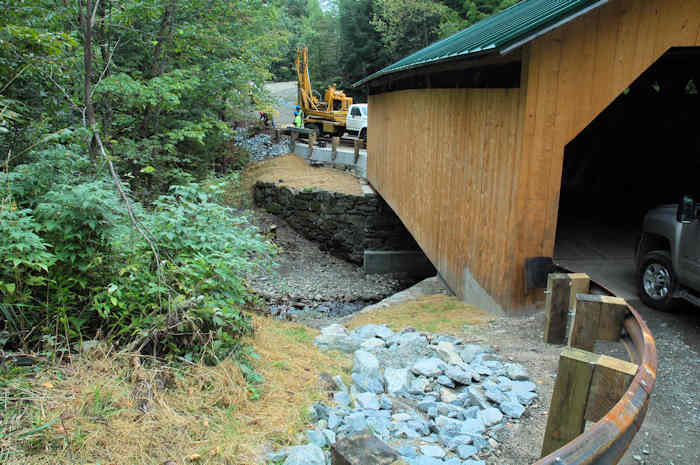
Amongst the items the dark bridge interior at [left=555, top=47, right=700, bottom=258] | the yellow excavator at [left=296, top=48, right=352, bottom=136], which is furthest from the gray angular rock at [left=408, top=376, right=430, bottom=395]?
the yellow excavator at [left=296, top=48, right=352, bottom=136]

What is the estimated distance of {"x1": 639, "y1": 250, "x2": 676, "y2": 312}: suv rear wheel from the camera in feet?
17.3

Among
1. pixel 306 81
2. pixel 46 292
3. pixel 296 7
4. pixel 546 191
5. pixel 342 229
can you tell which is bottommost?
pixel 342 229

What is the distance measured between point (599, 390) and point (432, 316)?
4.68 metres

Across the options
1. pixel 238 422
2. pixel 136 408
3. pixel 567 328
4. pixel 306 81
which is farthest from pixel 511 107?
pixel 306 81

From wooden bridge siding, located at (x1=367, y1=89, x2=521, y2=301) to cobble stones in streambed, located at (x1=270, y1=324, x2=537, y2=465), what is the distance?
5.62ft

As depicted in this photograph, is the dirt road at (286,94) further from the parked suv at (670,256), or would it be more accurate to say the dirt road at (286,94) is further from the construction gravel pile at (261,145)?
the parked suv at (670,256)

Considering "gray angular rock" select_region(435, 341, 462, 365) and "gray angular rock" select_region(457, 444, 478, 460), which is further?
"gray angular rock" select_region(435, 341, 462, 365)

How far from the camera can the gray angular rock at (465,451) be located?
303 centimetres

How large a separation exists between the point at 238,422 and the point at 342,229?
42.8 feet

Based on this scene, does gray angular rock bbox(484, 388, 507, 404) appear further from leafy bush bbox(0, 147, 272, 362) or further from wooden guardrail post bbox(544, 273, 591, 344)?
leafy bush bbox(0, 147, 272, 362)

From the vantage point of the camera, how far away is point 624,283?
623 cm

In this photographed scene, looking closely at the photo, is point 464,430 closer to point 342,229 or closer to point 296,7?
point 342,229

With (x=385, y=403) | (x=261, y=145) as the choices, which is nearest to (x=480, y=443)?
(x=385, y=403)

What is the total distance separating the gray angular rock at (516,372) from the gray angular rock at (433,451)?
1.40 metres
